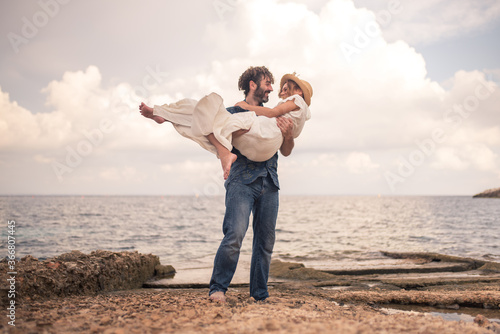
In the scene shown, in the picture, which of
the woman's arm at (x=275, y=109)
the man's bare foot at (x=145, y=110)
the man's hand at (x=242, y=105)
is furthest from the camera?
the man's hand at (x=242, y=105)

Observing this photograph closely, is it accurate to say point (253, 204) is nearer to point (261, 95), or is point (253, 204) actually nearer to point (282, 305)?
point (282, 305)

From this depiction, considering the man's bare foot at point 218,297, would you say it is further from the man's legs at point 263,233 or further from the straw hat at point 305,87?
the straw hat at point 305,87

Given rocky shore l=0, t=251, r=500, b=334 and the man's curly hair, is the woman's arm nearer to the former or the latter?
the man's curly hair

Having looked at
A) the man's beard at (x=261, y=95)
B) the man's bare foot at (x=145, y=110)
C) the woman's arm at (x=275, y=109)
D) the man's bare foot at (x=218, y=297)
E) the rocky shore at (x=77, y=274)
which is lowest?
the rocky shore at (x=77, y=274)

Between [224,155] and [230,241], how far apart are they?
77cm

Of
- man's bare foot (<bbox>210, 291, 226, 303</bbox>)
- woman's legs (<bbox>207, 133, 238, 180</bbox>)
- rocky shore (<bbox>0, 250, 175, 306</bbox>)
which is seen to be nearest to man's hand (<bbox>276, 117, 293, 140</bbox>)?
woman's legs (<bbox>207, 133, 238, 180</bbox>)

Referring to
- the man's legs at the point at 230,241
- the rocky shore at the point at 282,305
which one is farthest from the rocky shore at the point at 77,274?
the man's legs at the point at 230,241

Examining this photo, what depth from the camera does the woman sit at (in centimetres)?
313

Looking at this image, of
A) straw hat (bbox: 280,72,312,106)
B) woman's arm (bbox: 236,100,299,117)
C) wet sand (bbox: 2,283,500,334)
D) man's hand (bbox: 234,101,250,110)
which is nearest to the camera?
wet sand (bbox: 2,283,500,334)

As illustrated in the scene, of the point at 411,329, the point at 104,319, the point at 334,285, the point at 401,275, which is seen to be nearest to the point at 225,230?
the point at 104,319

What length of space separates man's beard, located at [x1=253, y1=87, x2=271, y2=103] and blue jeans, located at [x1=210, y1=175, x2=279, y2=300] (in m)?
0.81

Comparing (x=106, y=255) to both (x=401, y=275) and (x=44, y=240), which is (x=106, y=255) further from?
(x=44, y=240)

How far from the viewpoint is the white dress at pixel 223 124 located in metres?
3.14

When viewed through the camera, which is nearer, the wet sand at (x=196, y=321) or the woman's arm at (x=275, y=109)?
the wet sand at (x=196, y=321)
